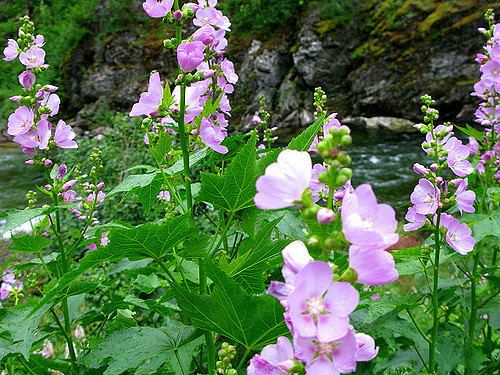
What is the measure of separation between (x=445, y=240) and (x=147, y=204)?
959mm

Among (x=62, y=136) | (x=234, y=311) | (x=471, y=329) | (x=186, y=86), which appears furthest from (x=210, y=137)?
(x=471, y=329)

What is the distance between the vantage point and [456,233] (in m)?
1.65

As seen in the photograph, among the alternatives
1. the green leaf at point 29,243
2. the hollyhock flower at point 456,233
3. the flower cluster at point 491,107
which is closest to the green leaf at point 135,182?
the green leaf at point 29,243

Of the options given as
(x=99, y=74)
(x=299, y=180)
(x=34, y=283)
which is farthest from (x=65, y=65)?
(x=299, y=180)

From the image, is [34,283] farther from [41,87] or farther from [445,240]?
[445,240]

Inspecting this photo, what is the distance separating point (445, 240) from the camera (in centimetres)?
167

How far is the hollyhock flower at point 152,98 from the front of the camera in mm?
1281

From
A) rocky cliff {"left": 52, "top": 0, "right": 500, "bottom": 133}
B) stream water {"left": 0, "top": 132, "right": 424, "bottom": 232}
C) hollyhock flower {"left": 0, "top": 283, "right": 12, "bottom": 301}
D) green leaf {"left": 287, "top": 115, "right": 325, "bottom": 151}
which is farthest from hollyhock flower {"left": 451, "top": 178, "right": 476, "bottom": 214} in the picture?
rocky cliff {"left": 52, "top": 0, "right": 500, "bottom": 133}

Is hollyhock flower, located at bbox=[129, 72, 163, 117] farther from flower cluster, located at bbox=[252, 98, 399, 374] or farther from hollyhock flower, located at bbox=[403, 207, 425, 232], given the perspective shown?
hollyhock flower, located at bbox=[403, 207, 425, 232]

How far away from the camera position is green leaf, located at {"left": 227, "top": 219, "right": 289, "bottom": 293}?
1.11m

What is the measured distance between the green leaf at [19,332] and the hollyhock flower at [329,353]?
2.52 feet

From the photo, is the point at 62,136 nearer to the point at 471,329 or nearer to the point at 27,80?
the point at 27,80

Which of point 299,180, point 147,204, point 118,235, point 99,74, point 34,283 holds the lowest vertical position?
point 99,74

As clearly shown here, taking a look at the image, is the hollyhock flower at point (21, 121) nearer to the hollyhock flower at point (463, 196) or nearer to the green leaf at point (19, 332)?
the green leaf at point (19, 332)
